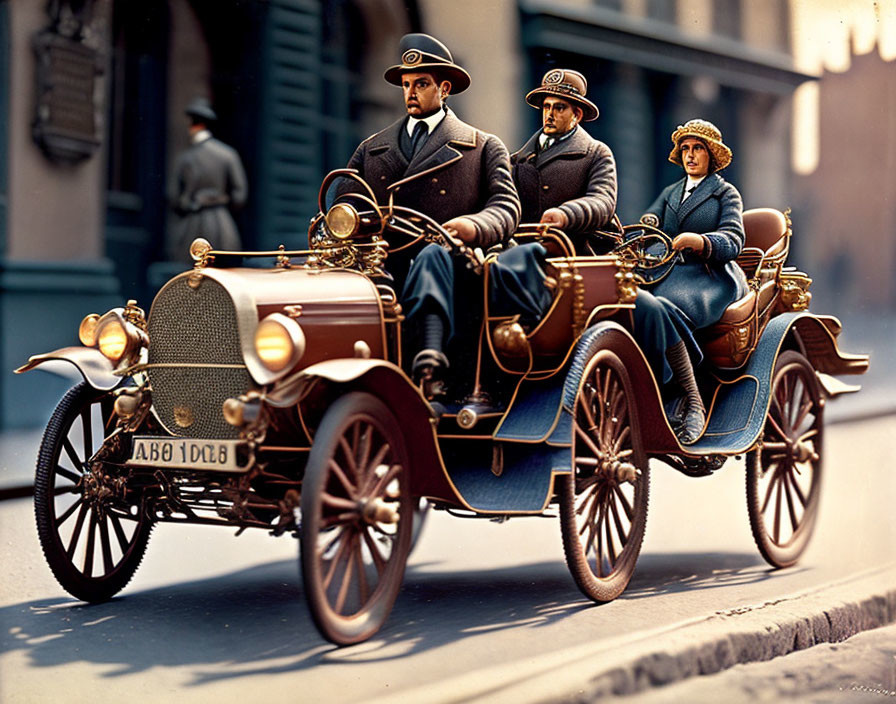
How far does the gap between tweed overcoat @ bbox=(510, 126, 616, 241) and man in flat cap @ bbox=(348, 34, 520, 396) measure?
1.98ft

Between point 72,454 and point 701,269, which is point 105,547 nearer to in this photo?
point 72,454

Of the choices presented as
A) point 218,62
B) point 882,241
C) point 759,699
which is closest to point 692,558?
point 759,699

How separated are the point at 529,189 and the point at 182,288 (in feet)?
7.75

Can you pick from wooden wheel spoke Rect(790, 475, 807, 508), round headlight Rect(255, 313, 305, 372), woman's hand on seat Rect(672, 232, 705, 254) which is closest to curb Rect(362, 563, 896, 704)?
wooden wheel spoke Rect(790, 475, 807, 508)

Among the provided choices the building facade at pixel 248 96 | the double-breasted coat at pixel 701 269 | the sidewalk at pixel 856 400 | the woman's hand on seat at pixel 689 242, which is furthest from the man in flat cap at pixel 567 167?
the building facade at pixel 248 96

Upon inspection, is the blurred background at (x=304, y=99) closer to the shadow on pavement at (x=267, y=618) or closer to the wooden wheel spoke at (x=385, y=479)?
the shadow on pavement at (x=267, y=618)

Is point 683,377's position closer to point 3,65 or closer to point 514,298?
point 514,298

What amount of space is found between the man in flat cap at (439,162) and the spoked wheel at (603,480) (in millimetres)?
717

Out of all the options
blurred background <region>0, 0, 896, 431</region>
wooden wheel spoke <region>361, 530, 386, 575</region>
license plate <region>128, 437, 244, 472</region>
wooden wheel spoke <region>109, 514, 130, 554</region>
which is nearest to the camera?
license plate <region>128, 437, 244, 472</region>

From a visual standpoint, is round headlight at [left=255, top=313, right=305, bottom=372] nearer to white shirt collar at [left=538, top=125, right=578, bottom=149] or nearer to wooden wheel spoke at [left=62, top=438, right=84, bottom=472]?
wooden wheel spoke at [left=62, top=438, right=84, bottom=472]

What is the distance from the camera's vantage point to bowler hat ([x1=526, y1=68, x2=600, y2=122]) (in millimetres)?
7168

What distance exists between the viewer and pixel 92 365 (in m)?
5.93

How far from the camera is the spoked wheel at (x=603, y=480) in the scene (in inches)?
241

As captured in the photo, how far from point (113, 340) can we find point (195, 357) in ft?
1.81
